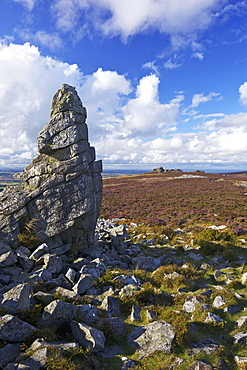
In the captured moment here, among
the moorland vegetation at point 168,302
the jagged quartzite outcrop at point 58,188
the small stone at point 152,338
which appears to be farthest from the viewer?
the jagged quartzite outcrop at point 58,188

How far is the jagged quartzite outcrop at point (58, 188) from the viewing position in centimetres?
1517

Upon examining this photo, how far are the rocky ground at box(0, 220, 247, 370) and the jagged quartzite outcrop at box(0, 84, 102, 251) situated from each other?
1.52 metres

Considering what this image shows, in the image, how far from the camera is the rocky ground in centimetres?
695

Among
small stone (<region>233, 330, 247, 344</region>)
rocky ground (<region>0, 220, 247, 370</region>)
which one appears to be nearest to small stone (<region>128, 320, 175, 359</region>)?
rocky ground (<region>0, 220, 247, 370</region>)

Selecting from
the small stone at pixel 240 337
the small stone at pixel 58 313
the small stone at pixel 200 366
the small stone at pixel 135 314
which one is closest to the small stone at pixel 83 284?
the small stone at pixel 58 313

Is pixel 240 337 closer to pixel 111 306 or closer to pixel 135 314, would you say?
pixel 135 314

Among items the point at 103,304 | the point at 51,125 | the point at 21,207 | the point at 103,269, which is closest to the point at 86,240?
the point at 103,269

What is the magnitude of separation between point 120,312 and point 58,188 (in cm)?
936

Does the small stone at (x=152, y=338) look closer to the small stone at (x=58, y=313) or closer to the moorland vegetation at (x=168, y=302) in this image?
the moorland vegetation at (x=168, y=302)

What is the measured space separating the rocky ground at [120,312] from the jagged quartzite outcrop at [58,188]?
152 cm

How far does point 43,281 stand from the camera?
442 inches

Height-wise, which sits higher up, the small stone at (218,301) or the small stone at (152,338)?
the small stone at (152,338)

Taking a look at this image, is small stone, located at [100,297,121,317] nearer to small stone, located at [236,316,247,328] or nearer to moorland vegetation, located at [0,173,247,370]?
moorland vegetation, located at [0,173,247,370]

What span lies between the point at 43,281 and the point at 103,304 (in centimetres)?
350
